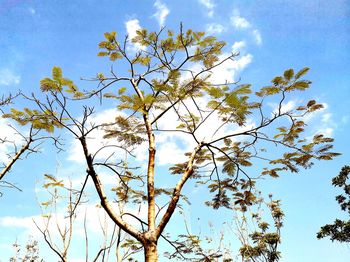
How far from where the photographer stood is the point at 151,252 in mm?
3287

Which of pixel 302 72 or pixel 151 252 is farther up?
pixel 302 72

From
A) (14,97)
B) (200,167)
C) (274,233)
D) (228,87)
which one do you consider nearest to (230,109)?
(228,87)

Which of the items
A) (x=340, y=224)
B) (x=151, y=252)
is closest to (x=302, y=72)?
(x=151, y=252)

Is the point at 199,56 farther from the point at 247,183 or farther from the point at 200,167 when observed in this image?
the point at 247,183

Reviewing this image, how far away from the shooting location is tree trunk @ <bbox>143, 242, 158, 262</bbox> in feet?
10.7

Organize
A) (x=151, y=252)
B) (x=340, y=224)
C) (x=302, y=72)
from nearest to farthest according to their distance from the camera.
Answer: (x=151, y=252)
(x=302, y=72)
(x=340, y=224)

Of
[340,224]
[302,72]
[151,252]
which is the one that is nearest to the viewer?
[151,252]

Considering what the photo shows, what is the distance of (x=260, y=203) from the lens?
13938 millimetres

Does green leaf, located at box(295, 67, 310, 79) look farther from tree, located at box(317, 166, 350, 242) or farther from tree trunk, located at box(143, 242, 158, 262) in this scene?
tree, located at box(317, 166, 350, 242)

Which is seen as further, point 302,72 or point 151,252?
point 302,72

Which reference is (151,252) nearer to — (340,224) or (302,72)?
(302,72)

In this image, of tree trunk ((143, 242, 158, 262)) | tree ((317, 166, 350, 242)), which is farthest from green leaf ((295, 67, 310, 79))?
tree ((317, 166, 350, 242))

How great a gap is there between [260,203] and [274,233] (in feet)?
4.55

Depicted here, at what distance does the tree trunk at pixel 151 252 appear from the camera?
3256 millimetres
